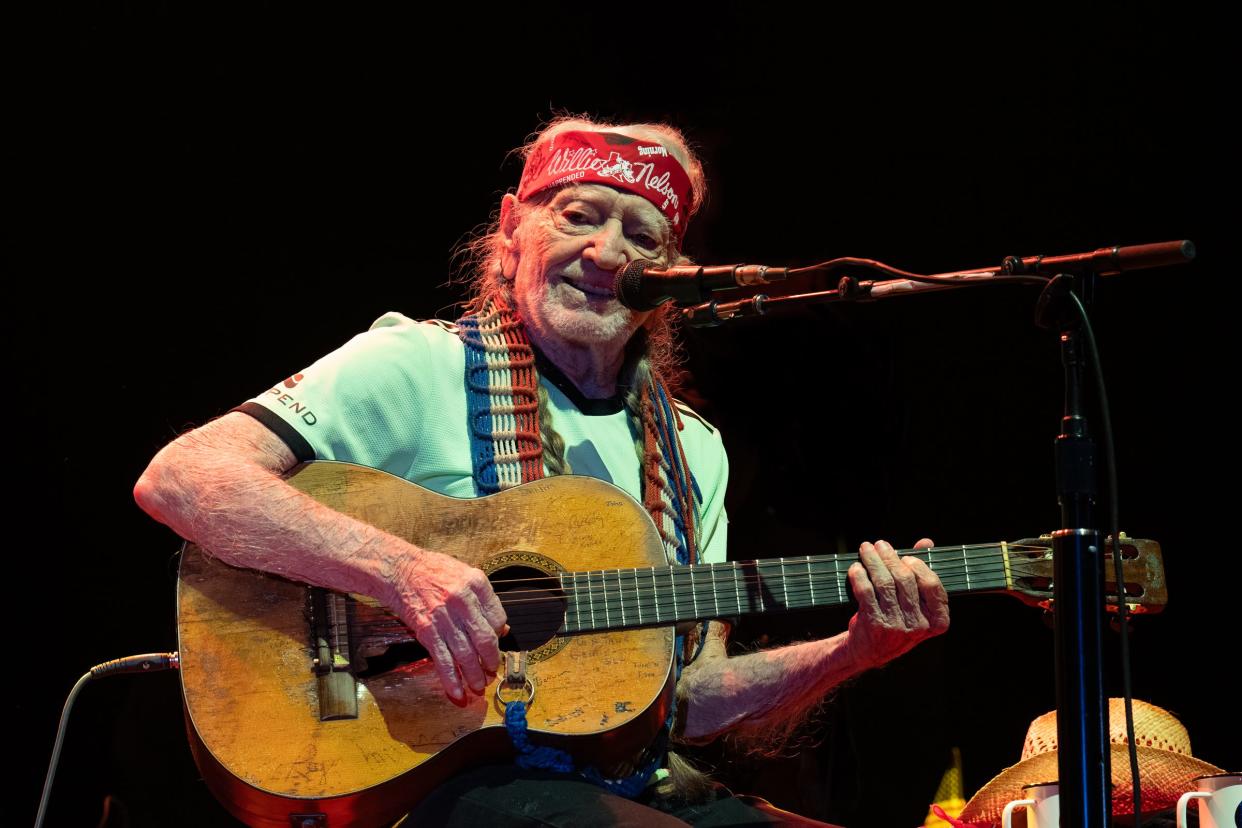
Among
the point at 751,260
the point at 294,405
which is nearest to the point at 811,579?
the point at 294,405

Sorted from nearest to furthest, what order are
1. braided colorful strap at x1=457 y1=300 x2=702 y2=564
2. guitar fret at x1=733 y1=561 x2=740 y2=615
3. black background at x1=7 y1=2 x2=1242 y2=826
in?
guitar fret at x1=733 y1=561 x2=740 y2=615 → braided colorful strap at x1=457 y1=300 x2=702 y2=564 → black background at x1=7 y1=2 x2=1242 y2=826

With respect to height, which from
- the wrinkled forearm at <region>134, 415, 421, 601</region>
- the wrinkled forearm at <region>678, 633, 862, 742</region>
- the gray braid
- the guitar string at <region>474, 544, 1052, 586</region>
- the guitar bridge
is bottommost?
the wrinkled forearm at <region>678, 633, 862, 742</region>

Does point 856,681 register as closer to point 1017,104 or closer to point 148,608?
point 1017,104

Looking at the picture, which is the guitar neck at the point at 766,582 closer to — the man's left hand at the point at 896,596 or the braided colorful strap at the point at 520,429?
the man's left hand at the point at 896,596

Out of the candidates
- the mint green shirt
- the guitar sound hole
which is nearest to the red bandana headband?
the mint green shirt

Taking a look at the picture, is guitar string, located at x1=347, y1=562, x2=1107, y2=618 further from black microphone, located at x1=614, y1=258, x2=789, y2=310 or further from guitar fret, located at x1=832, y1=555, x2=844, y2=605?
black microphone, located at x1=614, y1=258, x2=789, y2=310

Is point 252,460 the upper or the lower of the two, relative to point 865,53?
lower

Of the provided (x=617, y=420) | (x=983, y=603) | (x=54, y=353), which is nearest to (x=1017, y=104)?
(x=983, y=603)

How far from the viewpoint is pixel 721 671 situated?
10.0ft

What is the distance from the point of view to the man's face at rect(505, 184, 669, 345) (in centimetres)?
307

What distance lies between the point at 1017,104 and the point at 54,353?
3.45 meters

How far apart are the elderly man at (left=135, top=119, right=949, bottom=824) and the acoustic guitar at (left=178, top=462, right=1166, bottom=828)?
9 centimetres

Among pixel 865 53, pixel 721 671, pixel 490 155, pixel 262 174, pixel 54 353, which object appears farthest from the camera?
pixel 865 53

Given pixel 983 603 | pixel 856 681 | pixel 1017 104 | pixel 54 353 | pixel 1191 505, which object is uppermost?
pixel 1017 104
